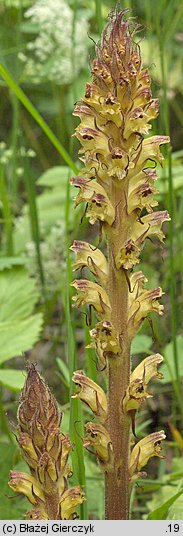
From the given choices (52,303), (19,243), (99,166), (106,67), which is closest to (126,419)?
(99,166)

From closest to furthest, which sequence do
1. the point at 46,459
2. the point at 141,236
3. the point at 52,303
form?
the point at 46,459 → the point at 141,236 → the point at 52,303

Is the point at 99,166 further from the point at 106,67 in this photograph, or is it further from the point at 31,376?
the point at 31,376

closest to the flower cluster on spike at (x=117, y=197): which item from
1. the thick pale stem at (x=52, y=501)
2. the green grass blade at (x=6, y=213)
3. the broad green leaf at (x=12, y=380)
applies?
the thick pale stem at (x=52, y=501)

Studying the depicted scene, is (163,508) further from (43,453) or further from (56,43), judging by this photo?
(56,43)

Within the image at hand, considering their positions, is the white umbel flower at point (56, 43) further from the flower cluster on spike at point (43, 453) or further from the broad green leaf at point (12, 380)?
the flower cluster on spike at point (43, 453)

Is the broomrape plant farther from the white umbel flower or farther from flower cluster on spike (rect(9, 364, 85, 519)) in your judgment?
the white umbel flower

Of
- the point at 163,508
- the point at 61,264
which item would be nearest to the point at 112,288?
the point at 163,508

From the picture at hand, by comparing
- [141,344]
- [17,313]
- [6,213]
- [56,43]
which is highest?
[56,43]
